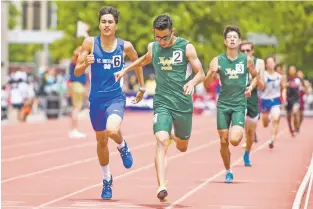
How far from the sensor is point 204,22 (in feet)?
205

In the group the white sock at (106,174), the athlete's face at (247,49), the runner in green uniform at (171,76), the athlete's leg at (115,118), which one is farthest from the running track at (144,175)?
the athlete's face at (247,49)

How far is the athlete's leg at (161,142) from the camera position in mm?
13062

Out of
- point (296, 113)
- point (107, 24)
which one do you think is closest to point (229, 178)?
point (107, 24)

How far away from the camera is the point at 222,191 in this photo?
15438 mm

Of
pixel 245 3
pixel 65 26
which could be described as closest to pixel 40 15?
pixel 65 26

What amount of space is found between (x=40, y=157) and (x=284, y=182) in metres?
6.70

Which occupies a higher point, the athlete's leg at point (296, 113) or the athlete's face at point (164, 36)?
the athlete's face at point (164, 36)

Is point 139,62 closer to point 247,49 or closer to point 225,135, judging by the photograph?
point 225,135

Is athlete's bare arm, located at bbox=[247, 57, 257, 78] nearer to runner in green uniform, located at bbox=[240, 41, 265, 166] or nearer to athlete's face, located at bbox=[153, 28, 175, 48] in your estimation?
runner in green uniform, located at bbox=[240, 41, 265, 166]

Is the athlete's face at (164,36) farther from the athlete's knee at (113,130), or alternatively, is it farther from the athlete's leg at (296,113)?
the athlete's leg at (296,113)

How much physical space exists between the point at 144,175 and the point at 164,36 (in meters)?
5.00

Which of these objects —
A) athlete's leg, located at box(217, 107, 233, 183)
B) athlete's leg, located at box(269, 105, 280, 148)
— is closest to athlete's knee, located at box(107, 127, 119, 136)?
athlete's leg, located at box(217, 107, 233, 183)

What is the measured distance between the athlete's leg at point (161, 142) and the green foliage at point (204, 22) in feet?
145

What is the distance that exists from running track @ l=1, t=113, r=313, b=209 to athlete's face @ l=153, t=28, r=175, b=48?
1.73 metres
